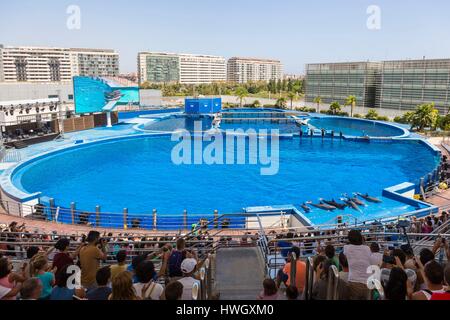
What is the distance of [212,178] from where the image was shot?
22.8m

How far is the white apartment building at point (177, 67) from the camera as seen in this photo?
150375mm

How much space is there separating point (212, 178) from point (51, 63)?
11634cm

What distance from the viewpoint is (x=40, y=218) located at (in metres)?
14.7

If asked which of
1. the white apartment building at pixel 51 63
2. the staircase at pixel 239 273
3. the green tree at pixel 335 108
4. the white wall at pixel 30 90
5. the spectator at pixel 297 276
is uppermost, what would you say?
the white apartment building at pixel 51 63

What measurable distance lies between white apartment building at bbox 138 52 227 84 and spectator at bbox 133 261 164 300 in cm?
15347

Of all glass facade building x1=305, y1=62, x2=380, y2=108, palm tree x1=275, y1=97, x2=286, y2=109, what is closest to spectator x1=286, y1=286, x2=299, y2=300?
glass facade building x1=305, y1=62, x2=380, y2=108

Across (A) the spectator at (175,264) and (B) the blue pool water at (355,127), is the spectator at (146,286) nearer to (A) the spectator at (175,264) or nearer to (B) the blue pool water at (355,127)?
(A) the spectator at (175,264)

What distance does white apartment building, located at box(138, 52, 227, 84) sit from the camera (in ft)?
493

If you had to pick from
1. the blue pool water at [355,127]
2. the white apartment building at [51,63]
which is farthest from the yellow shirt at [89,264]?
the white apartment building at [51,63]

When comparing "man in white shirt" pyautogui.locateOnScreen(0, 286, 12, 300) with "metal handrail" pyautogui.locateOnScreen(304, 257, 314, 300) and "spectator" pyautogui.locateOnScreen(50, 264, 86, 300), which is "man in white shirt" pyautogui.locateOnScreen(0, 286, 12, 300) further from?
"metal handrail" pyautogui.locateOnScreen(304, 257, 314, 300)

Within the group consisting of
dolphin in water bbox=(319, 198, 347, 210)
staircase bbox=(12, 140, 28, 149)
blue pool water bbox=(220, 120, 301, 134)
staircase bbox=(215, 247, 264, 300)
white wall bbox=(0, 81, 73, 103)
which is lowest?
dolphin in water bbox=(319, 198, 347, 210)

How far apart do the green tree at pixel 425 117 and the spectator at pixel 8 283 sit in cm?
3953

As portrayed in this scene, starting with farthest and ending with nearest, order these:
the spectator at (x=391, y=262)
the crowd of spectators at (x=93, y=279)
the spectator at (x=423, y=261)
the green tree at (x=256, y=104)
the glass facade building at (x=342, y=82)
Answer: the green tree at (x=256, y=104) → the glass facade building at (x=342, y=82) → the spectator at (x=391, y=262) → the spectator at (x=423, y=261) → the crowd of spectators at (x=93, y=279)
